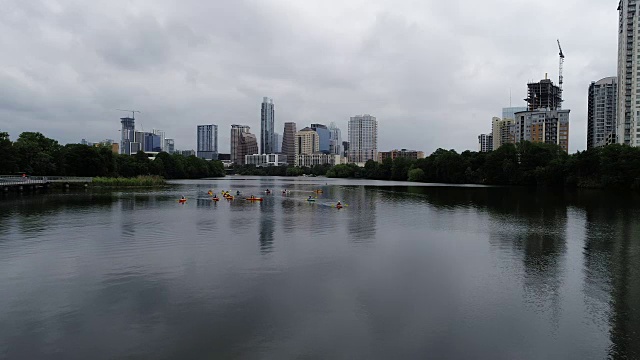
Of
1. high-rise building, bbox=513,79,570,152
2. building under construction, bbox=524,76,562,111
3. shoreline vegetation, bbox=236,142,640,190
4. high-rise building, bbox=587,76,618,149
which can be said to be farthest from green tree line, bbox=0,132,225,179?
building under construction, bbox=524,76,562,111

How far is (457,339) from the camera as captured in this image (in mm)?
10742

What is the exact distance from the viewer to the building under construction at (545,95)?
641 ft

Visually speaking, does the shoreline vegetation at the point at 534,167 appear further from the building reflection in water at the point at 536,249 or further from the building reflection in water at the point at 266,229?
the building reflection in water at the point at 266,229

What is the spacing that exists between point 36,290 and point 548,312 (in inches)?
656

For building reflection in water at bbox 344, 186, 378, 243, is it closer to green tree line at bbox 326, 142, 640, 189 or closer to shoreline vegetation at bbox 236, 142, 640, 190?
shoreline vegetation at bbox 236, 142, 640, 190

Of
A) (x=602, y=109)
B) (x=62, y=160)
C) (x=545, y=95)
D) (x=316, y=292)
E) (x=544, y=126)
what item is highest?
(x=545, y=95)

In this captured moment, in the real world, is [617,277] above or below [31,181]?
below

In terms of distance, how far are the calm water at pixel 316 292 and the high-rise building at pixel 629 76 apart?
99.1 m

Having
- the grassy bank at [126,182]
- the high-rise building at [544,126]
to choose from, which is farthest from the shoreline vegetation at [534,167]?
the grassy bank at [126,182]

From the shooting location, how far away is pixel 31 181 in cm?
5756

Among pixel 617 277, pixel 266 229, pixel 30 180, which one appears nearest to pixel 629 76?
pixel 617 277

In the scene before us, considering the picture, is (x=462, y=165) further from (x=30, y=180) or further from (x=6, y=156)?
(x=6, y=156)

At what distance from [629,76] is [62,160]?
133276mm

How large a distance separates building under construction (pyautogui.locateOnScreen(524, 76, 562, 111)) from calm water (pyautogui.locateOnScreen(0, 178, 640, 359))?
192875 mm
